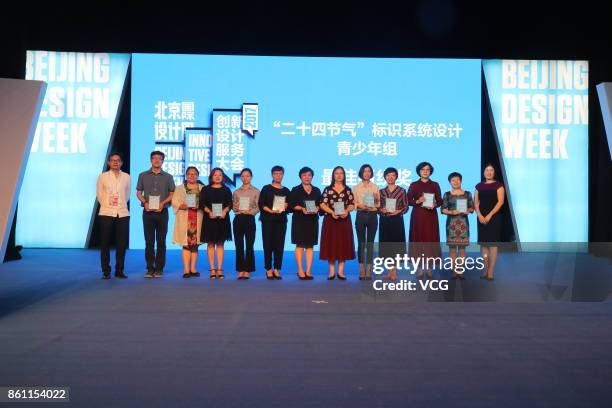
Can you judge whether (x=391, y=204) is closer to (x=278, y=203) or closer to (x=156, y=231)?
(x=278, y=203)

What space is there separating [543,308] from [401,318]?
49.3 inches

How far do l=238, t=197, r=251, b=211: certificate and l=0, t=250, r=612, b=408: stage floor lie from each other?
2.87 ft

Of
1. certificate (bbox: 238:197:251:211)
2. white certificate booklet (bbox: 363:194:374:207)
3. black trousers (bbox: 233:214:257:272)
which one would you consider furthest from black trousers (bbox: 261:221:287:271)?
white certificate booklet (bbox: 363:194:374:207)

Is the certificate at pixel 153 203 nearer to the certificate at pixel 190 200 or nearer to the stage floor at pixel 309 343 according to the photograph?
the certificate at pixel 190 200

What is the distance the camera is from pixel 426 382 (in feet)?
8.87

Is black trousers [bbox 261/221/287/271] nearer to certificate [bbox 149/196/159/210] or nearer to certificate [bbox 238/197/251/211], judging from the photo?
certificate [bbox 238/197/251/211]

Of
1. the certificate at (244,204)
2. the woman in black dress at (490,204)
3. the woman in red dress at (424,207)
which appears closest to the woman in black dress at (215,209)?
the certificate at (244,204)

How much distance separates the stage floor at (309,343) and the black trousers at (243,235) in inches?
22.0

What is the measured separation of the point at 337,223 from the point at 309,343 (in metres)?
3.09

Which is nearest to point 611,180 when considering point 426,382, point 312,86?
Result: point 312,86

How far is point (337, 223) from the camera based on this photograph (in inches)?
255

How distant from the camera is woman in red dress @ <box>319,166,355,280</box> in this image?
21.1ft

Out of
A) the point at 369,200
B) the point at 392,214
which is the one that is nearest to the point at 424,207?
the point at 392,214

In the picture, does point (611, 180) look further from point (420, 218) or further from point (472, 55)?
point (420, 218)
